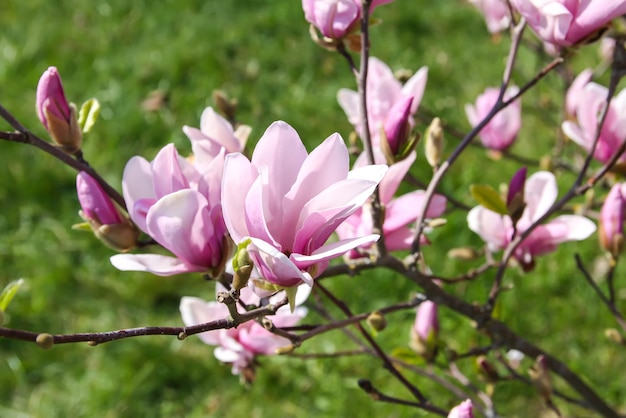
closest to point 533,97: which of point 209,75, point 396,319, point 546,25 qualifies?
point 396,319

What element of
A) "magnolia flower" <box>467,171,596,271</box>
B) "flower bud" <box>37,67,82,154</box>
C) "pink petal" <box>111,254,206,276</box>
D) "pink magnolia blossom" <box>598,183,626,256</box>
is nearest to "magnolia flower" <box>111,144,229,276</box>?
"pink petal" <box>111,254,206,276</box>

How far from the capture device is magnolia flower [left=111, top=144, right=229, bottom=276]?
2.44 feet

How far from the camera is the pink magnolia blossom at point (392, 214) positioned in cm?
95

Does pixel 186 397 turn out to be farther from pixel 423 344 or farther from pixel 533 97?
pixel 533 97

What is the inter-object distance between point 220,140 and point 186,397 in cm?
121

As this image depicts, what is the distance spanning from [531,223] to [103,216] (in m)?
0.61

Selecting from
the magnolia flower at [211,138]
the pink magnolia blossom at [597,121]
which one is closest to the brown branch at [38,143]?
the magnolia flower at [211,138]

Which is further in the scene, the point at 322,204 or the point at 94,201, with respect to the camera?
the point at 94,201

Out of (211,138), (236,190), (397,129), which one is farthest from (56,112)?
(397,129)

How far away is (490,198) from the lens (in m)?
1.00

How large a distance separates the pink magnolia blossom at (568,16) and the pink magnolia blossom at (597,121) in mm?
246

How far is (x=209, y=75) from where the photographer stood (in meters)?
2.94

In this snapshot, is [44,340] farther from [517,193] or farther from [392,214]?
[517,193]

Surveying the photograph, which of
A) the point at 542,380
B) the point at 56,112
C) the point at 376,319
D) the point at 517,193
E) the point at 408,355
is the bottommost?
the point at 408,355
